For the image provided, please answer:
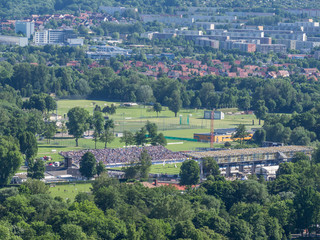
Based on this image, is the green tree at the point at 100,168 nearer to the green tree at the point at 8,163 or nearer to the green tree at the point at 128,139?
the green tree at the point at 8,163

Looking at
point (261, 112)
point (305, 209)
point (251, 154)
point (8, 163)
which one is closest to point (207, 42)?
point (261, 112)

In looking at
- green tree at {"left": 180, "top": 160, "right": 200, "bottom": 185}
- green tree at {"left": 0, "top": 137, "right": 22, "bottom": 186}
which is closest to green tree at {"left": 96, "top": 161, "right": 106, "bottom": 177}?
green tree at {"left": 0, "top": 137, "right": 22, "bottom": 186}

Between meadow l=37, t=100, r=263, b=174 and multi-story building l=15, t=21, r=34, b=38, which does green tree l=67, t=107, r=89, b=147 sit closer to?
meadow l=37, t=100, r=263, b=174

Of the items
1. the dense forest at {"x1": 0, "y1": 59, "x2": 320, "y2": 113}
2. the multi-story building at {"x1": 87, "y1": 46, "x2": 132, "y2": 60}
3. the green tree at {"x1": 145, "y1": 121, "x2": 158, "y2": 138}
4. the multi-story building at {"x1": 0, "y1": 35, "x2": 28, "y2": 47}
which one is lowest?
the green tree at {"x1": 145, "y1": 121, "x2": 158, "y2": 138}

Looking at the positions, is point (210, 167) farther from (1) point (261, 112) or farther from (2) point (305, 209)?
(1) point (261, 112)

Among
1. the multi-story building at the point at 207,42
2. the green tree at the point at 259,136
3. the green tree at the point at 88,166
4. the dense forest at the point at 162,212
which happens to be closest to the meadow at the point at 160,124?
the green tree at the point at 259,136

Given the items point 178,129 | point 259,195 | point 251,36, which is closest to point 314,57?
point 251,36

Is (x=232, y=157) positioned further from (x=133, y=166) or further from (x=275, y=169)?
(x=133, y=166)
